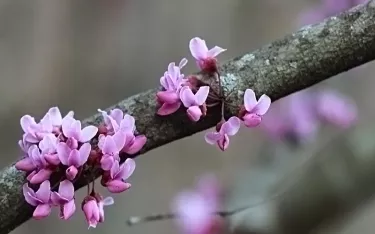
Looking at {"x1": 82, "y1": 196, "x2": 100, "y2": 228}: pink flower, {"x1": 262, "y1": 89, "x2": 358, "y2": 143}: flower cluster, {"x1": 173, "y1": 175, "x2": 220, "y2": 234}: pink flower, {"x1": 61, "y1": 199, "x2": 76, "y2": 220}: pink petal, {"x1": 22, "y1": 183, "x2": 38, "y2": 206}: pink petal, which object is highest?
{"x1": 22, "y1": 183, "x2": 38, "y2": 206}: pink petal

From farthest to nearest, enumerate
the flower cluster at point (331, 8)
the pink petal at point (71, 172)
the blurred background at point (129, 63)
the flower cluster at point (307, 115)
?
the blurred background at point (129, 63), the flower cluster at point (307, 115), the flower cluster at point (331, 8), the pink petal at point (71, 172)

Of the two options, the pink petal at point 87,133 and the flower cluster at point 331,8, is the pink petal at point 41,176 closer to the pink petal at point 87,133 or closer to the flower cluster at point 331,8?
the pink petal at point 87,133

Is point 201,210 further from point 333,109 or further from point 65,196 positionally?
point 65,196

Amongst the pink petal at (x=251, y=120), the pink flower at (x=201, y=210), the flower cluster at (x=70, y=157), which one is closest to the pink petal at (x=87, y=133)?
the flower cluster at (x=70, y=157)

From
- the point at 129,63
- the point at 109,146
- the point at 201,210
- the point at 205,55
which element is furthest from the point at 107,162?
the point at 129,63

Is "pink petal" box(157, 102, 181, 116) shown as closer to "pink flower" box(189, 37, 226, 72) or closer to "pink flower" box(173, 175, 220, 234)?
"pink flower" box(189, 37, 226, 72)

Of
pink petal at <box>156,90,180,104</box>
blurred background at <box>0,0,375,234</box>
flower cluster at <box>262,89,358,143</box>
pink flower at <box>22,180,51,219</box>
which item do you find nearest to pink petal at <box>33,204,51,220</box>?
pink flower at <box>22,180,51,219</box>
